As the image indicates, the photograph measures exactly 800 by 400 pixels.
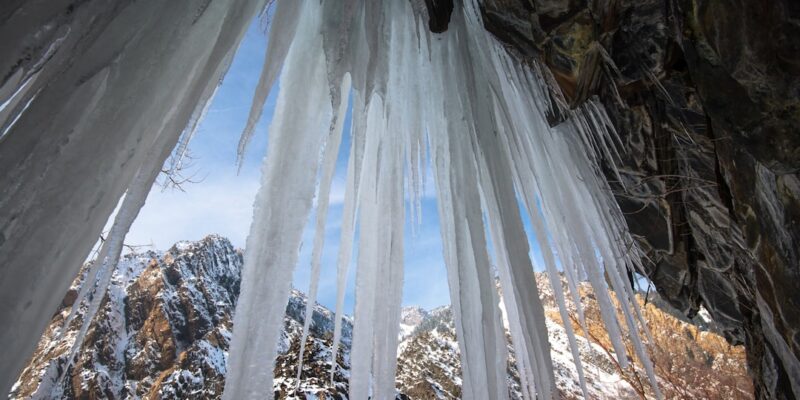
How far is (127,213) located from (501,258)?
59.5 inches

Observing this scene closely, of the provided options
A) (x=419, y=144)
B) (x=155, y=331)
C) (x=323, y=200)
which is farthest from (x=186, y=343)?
(x=323, y=200)

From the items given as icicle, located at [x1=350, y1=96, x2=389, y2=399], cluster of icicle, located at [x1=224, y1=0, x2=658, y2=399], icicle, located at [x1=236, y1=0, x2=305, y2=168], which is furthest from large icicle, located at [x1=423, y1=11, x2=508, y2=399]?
icicle, located at [x1=236, y1=0, x2=305, y2=168]

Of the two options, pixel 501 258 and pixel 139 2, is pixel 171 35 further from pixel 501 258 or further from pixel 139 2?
pixel 501 258

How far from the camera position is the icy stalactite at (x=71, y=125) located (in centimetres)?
80

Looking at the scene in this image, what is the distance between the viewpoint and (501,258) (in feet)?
6.28

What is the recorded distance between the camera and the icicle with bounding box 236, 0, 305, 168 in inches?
55.5

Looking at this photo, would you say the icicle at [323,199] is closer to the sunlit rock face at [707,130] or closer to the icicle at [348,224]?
the icicle at [348,224]

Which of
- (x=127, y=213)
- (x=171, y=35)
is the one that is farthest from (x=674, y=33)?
(x=127, y=213)

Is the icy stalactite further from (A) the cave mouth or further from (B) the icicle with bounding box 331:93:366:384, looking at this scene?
(B) the icicle with bounding box 331:93:366:384

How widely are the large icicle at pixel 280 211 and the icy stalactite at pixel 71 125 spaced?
12.9 inches

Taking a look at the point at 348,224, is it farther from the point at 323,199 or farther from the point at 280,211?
the point at 280,211

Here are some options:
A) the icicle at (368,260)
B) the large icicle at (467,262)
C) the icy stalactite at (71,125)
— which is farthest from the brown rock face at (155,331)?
the icy stalactite at (71,125)

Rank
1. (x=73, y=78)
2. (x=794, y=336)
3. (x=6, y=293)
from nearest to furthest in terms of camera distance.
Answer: (x=6, y=293) < (x=73, y=78) < (x=794, y=336)

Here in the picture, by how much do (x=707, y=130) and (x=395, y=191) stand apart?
6.01ft
